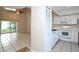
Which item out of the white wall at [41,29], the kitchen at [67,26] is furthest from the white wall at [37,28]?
the kitchen at [67,26]

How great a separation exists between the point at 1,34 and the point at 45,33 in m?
0.54

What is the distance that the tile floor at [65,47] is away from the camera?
0.89 metres

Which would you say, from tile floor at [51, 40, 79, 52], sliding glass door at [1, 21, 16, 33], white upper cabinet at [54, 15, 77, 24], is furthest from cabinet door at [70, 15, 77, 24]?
sliding glass door at [1, 21, 16, 33]

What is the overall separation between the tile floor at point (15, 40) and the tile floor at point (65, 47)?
0.35 m

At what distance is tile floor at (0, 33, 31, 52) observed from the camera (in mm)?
1003

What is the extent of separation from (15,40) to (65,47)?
640mm

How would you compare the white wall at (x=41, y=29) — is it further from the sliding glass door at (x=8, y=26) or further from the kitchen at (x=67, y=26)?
the sliding glass door at (x=8, y=26)

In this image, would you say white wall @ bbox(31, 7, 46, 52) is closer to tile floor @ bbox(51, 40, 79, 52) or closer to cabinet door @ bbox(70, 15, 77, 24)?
tile floor @ bbox(51, 40, 79, 52)

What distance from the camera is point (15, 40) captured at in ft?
3.50

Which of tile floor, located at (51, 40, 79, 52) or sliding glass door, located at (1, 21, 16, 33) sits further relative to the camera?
sliding glass door, located at (1, 21, 16, 33)

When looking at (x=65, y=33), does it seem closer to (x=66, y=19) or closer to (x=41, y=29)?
(x=66, y=19)

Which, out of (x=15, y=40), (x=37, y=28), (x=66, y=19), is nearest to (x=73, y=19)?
(x=66, y=19)

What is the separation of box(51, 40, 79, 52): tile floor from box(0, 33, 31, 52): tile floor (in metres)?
0.35
